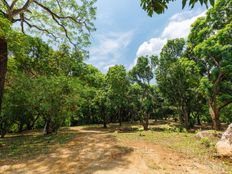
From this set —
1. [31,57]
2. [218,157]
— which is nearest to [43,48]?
[31,57]

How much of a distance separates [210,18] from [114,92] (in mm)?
13590

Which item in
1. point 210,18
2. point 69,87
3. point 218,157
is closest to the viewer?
point 218,157

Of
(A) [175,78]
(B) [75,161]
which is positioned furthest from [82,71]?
(B) [75,161]

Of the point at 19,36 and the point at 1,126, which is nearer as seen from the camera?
the point at 19,36

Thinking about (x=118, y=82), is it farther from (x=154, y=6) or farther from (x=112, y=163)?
(x=154, y=6)

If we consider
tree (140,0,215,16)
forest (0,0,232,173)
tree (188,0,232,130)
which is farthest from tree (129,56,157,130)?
tree (140,0,215,16)

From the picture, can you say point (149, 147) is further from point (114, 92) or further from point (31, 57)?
point (31, 57)

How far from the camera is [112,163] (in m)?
9.60

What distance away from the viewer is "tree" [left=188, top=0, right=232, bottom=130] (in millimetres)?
20531

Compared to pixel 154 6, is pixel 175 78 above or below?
above

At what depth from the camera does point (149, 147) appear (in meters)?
12.4

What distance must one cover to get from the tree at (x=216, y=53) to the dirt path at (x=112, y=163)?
40.4ft

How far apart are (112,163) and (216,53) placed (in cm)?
1604

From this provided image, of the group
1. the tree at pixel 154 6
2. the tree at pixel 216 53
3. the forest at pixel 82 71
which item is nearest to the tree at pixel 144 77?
the forest at pixel 82 71
